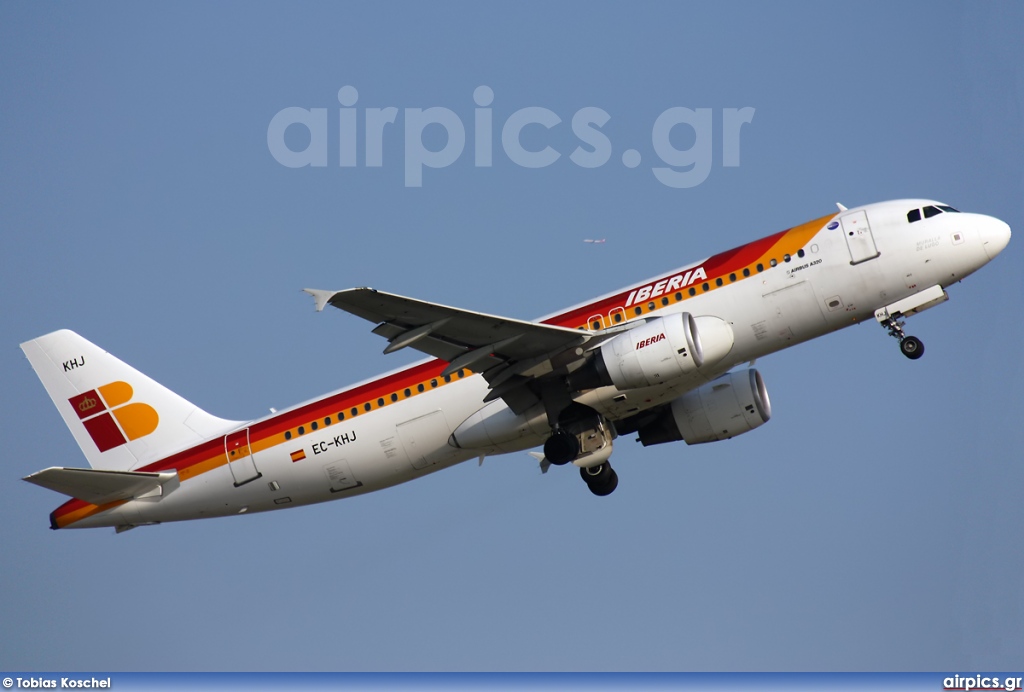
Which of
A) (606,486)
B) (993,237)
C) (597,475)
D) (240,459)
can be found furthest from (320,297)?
(993,237)

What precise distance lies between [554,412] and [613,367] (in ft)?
9.32

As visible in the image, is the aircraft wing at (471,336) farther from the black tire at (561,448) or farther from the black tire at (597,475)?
the black tire at (597,475)

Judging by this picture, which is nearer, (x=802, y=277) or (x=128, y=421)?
(x=802, y=277)

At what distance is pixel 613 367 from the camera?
3142cm

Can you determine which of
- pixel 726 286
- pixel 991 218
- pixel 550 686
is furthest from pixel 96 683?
pixel 991 218

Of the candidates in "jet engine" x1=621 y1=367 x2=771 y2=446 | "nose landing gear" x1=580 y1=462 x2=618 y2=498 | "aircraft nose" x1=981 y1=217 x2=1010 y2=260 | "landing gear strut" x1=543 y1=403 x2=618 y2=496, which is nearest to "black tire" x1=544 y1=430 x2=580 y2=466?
"landing gear strut" x1=543 y1=403 x2=618 y2=496

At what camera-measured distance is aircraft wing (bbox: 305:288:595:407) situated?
29500 millimetres

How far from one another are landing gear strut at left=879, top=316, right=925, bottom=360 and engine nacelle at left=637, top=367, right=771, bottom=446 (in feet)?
14.7

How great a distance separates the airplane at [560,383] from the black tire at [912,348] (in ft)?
0.12

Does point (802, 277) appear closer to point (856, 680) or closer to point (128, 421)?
point (856, 680)

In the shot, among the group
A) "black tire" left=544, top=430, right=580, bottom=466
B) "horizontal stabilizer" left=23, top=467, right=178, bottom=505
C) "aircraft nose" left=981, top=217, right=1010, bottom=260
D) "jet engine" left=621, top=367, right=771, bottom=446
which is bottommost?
"black tire" left=544, top=430, right=580, bottom=466

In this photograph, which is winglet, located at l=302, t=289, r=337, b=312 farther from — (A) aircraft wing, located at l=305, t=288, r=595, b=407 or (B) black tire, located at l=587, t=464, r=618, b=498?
(B) black tire, located at l=587, t=464, r=618, b=498

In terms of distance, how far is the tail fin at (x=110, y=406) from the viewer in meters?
37.6

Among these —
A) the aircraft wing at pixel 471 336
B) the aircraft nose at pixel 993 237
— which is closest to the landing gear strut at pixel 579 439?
the aircraft wing at pixel 471 336
